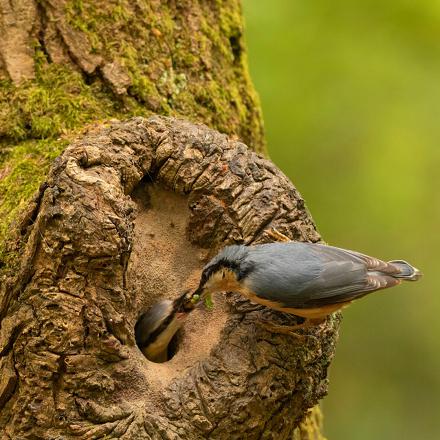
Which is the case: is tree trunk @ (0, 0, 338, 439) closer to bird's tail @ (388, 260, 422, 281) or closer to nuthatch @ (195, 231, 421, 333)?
nuthatch @ (195, 231, 421, 333)

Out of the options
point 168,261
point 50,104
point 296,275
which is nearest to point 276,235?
point 296,275

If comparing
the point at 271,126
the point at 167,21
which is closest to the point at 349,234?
the point at 271,126

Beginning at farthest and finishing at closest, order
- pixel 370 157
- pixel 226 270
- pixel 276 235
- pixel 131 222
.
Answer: pixel 370 157 → pixel 276 235 → pixel 226 270 → pixel 131 222

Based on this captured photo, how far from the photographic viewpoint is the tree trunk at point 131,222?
3.13m

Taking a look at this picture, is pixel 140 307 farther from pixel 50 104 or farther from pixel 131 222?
pixel 50 104

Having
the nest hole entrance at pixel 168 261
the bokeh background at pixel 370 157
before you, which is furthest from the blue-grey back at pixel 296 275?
the bokeh background at pixel 370 157

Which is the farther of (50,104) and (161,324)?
(50,104)

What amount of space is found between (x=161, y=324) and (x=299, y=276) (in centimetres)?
69

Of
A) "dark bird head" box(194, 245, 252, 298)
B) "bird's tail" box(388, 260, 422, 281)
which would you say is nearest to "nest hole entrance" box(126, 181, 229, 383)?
"dark bird head" box(194, 245, 252, 298)

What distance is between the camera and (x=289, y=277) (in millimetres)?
3402

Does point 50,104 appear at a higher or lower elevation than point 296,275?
higher

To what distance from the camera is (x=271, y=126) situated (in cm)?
585

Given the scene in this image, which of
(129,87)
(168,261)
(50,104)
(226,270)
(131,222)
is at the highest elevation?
(129,87)

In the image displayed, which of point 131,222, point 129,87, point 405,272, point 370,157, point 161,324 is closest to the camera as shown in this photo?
point 131,222
